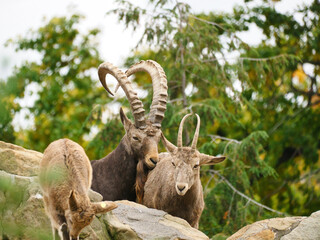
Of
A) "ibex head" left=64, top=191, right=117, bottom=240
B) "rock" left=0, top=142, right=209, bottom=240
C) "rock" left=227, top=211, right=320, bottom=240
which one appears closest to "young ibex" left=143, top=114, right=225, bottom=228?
"rock" left=0, top=142, right=209, bottom=240

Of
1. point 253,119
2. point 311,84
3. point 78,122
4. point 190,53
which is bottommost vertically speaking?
point 78,122

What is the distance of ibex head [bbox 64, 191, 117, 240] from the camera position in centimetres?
367

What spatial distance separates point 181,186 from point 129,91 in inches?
79.3

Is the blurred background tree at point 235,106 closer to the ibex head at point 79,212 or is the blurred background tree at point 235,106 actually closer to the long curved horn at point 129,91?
the long curved horn at point 129,91

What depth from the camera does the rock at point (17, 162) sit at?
528 centimetres

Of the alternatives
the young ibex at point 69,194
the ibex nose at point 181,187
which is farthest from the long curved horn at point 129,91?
the young ibex at point 69,194

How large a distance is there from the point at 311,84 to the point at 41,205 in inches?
480

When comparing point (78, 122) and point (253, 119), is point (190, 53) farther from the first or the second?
point (78, 122)

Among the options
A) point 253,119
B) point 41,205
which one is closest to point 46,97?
point 253,119

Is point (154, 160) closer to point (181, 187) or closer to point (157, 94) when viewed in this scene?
point (181, 187)

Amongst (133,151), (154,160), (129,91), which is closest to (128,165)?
(133,151)

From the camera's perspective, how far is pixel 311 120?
15781 millimetres

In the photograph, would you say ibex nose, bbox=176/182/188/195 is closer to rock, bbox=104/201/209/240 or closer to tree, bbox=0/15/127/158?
rock, bbox=104/201/209/240

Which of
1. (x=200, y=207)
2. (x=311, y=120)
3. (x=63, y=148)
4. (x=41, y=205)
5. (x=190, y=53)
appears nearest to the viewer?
(x=63, y=148)
